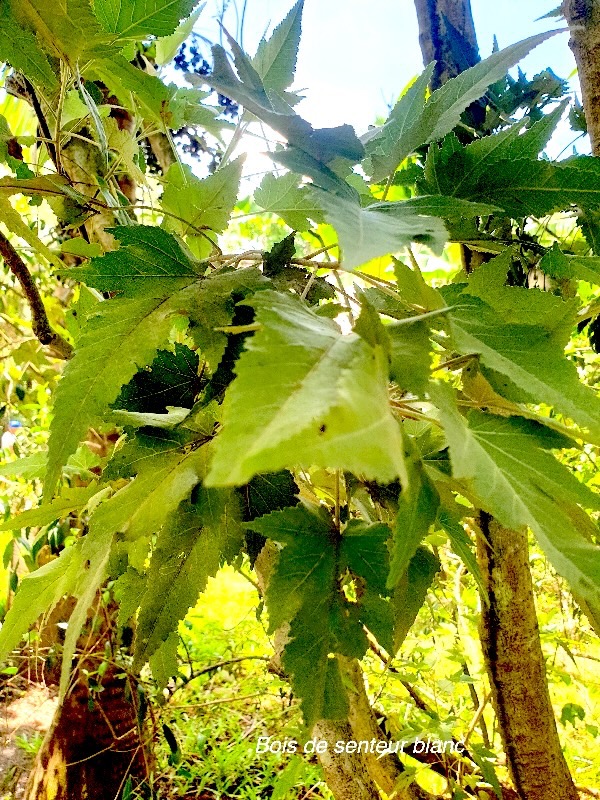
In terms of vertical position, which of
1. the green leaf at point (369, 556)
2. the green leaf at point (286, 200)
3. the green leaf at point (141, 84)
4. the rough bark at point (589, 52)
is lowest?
the green leaf at point (369, 556)

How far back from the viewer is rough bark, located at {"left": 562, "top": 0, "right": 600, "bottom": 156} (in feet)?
1.43

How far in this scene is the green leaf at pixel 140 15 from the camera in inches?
11.7

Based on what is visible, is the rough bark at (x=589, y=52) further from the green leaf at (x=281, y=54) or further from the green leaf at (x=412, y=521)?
the green leaf at (x=412, y=521)

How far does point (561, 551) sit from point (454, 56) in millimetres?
632

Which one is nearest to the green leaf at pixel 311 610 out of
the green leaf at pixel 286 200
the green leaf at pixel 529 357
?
the green leaf at pixel 529 357

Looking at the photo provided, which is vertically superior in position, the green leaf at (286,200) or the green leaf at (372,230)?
the green leaf at (286,200)

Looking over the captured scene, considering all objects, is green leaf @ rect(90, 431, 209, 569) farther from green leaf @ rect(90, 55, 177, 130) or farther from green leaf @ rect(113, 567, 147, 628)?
green leaf @ rect(90, 55, 177, 130)

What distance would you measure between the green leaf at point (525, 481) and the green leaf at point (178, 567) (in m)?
0.13

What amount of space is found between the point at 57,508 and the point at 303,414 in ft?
0.99

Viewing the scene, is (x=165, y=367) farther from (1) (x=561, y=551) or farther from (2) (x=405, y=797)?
(2) (x=405, y=797)

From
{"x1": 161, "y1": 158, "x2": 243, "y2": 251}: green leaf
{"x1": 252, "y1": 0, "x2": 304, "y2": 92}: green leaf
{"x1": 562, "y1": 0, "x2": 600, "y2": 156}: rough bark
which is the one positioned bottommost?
{"x1": 161, "y1": 158, "x2": 243, "y2": 251}: green leaf

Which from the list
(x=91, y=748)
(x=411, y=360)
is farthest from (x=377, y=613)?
(x=91, y=748)

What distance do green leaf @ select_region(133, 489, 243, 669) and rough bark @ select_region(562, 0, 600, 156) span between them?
1.43 ft

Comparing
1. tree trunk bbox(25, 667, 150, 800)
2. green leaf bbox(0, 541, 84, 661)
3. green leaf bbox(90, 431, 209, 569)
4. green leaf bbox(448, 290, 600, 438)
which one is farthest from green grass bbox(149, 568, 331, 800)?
green leaf bbox(448, 290, 600, 438)
